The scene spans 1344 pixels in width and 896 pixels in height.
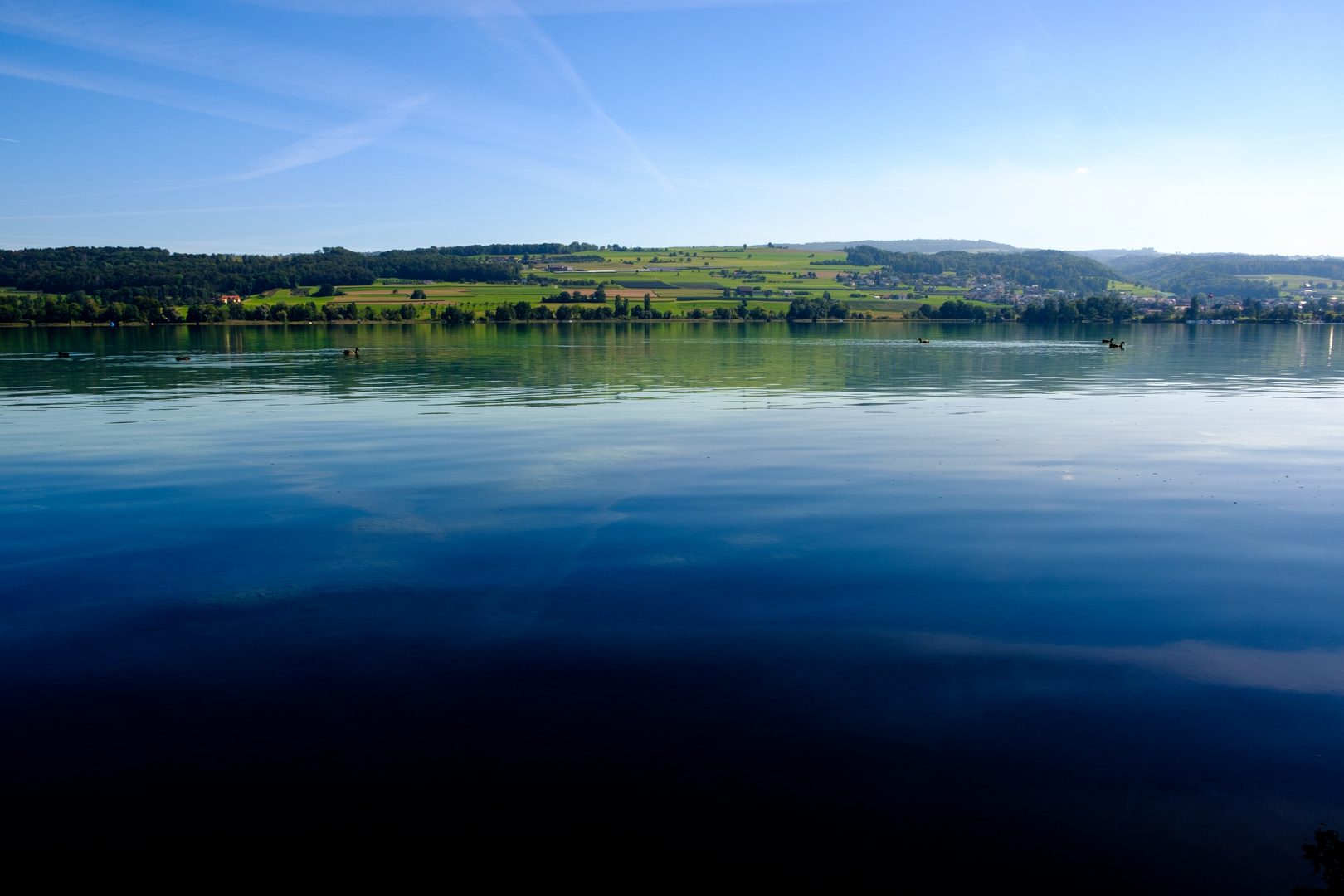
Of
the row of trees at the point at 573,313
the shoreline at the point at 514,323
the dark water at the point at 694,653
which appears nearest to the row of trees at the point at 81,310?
the shoreline at the point at 514,323

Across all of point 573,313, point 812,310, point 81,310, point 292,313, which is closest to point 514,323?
point 573,313

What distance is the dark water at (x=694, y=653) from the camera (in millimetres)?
7180

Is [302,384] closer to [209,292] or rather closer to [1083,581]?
[1083,581]

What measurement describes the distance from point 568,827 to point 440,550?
8.23m

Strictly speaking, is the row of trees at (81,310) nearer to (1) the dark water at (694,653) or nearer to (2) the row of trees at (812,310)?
(2) the row of trees at (812,310)

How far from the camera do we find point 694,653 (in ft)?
33.9

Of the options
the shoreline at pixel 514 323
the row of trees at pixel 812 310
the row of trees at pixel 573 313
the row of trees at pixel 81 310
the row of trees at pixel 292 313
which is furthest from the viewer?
the row of trees at pixel 812 310

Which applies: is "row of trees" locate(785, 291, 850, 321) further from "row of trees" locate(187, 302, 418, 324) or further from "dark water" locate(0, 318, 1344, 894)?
"dark water" locate(0, 318, 1344, 894)

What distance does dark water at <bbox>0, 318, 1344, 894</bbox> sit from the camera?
718 cm

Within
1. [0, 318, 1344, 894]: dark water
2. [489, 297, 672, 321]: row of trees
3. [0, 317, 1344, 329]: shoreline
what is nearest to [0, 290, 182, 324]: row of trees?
[0, 317, 1344, 329]: shoreline

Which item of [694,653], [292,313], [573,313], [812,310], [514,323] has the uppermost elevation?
[812,310]

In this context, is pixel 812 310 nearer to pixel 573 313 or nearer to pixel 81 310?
pixel 573 313

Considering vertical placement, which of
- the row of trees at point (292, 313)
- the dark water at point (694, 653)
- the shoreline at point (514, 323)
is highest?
the row of trees at point (292, 313)

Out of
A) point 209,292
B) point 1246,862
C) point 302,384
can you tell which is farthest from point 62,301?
point 1246,862
